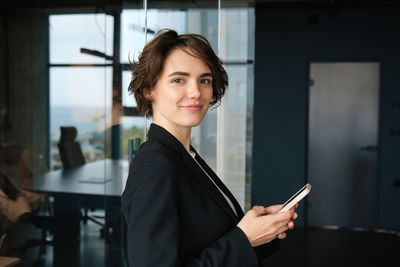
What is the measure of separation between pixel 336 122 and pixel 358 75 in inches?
30.3

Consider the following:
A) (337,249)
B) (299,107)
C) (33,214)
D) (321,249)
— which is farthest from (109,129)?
(299,107)

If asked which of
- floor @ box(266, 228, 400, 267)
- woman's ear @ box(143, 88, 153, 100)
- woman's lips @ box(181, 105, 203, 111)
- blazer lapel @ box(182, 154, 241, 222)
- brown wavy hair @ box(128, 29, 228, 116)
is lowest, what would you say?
floor @ box(266, 228, 400, 267)

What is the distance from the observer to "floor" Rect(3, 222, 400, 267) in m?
3.23

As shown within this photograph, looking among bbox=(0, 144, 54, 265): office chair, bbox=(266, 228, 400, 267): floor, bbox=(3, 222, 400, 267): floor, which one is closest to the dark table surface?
bbox=(0, 144, 54, 265): office chair

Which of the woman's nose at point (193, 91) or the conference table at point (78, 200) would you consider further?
the conference table at point (78, 200)

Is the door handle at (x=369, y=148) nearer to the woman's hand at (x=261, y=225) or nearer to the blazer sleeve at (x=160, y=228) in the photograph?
the woman's hand at (x=261, y=225)

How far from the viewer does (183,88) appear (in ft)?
2.96

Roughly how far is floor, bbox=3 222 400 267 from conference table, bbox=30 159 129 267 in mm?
119

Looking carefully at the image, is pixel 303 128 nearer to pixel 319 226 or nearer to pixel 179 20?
pixel 319 226

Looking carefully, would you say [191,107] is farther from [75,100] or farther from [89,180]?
[75,100]

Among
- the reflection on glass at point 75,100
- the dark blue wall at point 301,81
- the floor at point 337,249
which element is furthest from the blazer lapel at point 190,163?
the dark blue wall at point 301,81

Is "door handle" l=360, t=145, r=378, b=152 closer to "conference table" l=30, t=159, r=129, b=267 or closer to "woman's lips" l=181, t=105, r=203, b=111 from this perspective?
"conference table" l=30, t=159, r=129, b=267

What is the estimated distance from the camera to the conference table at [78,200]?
2793 mm

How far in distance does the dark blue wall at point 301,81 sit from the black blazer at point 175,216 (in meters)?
4.85
